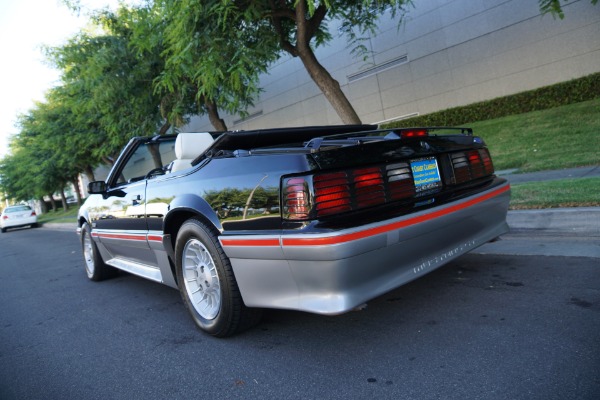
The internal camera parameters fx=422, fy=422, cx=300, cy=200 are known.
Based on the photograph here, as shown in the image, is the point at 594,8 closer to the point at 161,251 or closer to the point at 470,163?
the point at 470,163

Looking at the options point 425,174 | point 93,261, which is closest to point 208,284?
point 425,174

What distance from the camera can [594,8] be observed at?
1081cm

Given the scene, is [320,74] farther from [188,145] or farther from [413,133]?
[413,133]

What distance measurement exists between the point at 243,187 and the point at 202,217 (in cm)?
50

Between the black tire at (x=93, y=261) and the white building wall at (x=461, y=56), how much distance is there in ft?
28.4

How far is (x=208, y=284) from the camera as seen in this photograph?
3.06 meters

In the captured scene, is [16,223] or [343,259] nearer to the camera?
[343,259]

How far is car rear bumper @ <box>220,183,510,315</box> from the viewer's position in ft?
7.22

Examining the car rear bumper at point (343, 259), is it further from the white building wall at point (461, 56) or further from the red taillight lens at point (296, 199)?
the white building wall at point (461, 56)

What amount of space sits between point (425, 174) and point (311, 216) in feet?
3.13

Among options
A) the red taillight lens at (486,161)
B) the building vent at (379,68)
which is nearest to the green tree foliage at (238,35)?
the red taillight lens at (486,161)

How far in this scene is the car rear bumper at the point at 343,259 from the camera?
2.20 meters

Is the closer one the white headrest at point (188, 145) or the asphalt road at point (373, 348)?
the asphalt road at point (373, 348)

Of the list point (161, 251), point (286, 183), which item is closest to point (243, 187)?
point (286, 183)
